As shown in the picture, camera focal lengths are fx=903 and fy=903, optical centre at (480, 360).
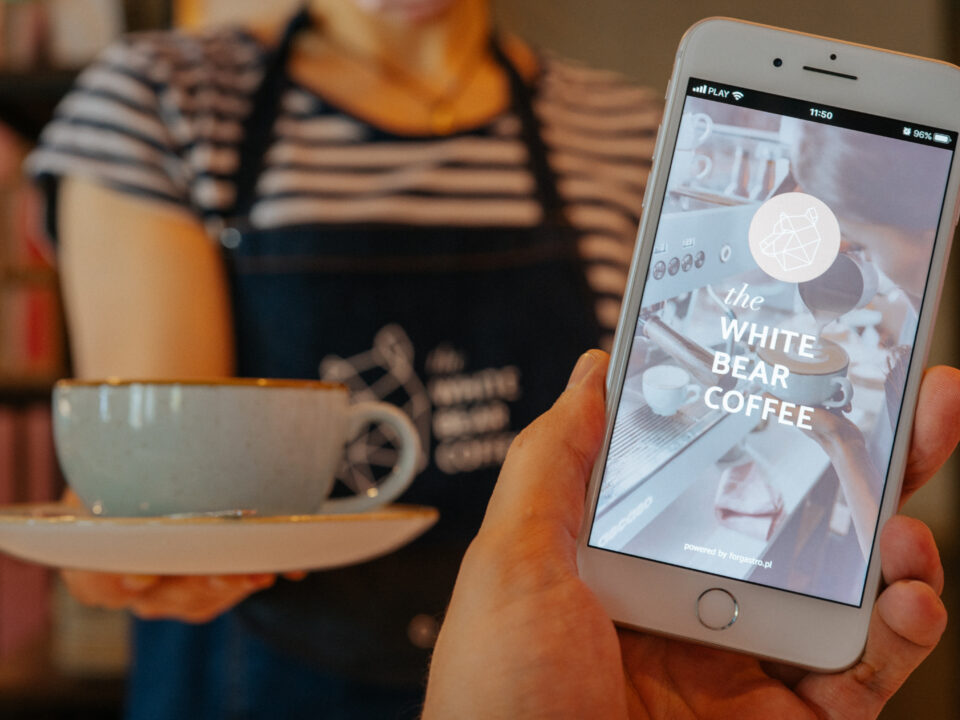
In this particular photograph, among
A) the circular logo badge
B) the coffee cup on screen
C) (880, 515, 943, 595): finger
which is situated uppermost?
the circular logo badge

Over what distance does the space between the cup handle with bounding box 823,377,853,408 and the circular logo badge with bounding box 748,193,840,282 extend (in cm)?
5

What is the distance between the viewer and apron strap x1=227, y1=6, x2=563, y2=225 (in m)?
0.81

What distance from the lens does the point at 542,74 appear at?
0.93m

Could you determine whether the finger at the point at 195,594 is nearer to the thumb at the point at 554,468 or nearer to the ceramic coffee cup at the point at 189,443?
the ceramic coffee cup at the point at 189,443

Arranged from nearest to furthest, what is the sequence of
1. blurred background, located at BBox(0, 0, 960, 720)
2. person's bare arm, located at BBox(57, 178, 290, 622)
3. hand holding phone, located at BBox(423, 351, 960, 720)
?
1. hand holding phone, located at BBox(423, 351, 960, 720)
2. person's bare arm, located at BBox(57, 178, 290, 622)
3. blurred background, located at BBox(0, 0, 960, 720)

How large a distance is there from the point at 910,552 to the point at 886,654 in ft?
0.17

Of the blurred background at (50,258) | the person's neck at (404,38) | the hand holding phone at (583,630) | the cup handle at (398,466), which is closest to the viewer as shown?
the hand holding phone at (583,630)

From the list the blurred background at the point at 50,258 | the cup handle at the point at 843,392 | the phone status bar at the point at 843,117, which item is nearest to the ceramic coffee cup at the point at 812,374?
the cup handle at the point at 843,392

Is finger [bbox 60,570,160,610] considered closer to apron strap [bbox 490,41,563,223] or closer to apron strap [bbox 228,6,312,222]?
apron strap [bbox 228,6,312,222]

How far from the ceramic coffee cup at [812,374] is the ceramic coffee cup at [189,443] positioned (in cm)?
23

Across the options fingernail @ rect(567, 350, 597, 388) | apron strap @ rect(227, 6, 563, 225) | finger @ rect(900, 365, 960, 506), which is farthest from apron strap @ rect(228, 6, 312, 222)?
finger @ rect(900, 365, 960, 506)

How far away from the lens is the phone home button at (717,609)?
1.38 ft

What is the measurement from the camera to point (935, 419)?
1.40 ft

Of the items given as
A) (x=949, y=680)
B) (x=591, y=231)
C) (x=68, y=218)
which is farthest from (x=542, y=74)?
(x=949, y=680)
